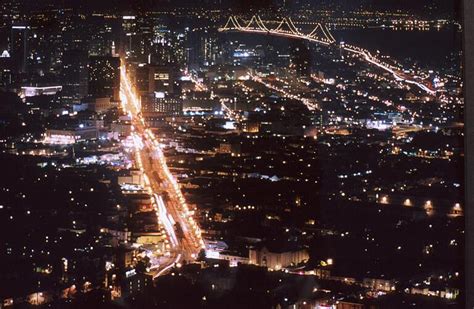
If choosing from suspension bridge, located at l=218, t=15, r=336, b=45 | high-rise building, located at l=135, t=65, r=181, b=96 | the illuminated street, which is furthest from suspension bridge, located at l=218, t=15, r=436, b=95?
the illuminated street

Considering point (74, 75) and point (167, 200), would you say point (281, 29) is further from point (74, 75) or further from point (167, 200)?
point (74, 75)

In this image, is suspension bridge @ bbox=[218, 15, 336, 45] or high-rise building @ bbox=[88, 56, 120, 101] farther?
high-rise building @ bbox=[88, 56, 120, 101]

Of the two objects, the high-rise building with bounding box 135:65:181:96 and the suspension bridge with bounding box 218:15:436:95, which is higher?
the suspension bridge with bounding box 218:15:436:95

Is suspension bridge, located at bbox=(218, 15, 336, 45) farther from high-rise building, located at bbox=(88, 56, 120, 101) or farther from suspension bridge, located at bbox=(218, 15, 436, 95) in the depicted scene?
high-rise building, located at bbox=(88, 56, 120, 101)

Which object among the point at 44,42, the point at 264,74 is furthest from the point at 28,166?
the point at 264,74

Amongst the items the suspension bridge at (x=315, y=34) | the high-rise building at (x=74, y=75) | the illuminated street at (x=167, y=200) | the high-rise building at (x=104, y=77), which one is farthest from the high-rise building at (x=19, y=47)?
the suspension bridge at (x=315, y=34)

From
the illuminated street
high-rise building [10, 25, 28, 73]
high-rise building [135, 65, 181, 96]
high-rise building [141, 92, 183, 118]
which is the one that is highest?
high-rise building [10, 25, 28, 73]
